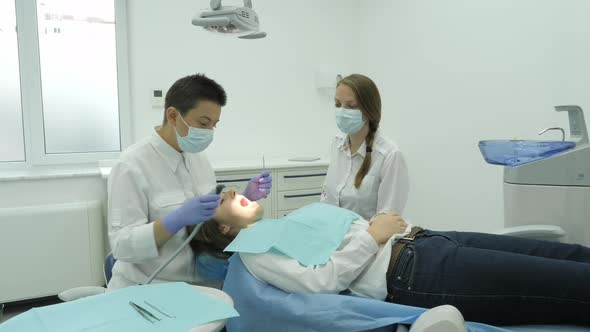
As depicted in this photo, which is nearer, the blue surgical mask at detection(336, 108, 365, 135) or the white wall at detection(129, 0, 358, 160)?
the blue surgical mask at detection(336, 108, 365, 135)

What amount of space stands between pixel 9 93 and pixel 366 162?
2461 mm

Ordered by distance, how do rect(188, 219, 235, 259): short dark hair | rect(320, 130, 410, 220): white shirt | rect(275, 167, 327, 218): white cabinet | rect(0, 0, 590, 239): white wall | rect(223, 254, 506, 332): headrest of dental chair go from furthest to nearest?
rect(275, 167, 327, 218): white cabinet → rect(0, 0, 590, 239): white wall → rect(320, 130, 410, 220): white shirt → rect(188, 219, 235, 259): short dark hair → rect(223, 254, 506, 332): headrest of dental chair

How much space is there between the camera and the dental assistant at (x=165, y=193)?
1301mm

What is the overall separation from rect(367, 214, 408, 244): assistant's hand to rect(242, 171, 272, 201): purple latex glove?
0.42 meters

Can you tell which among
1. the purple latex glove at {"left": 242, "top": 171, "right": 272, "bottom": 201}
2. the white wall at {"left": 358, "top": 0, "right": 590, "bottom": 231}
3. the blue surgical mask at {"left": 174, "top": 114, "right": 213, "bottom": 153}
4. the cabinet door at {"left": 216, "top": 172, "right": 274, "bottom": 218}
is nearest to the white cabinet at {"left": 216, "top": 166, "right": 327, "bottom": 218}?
the cabinet door at {"left": 216, "top": 172, "right": 274, "bottom": 218}

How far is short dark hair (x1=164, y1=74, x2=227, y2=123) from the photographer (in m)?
1.45

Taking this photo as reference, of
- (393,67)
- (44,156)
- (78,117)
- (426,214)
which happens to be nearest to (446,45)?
(393,67)

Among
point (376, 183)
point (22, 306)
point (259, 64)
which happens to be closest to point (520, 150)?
point (376, 183)

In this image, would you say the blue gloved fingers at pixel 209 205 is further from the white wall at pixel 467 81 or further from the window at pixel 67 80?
the window at pixel 67 80

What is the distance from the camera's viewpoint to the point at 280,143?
3557 mm

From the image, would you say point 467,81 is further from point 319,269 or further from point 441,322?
point 441,322

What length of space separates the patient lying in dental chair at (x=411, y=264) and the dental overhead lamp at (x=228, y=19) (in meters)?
0.57

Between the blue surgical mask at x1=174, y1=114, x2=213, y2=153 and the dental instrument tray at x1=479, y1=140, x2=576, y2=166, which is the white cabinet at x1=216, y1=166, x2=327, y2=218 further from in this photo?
the dental instrument tray at x1=479, y1=140, x2=576, y2=166

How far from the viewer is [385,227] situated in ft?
4.70
